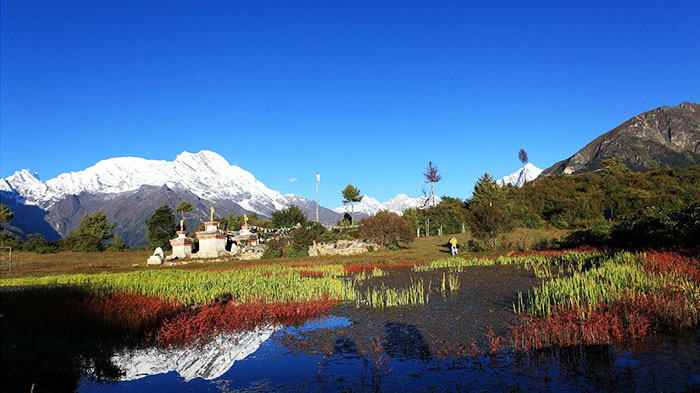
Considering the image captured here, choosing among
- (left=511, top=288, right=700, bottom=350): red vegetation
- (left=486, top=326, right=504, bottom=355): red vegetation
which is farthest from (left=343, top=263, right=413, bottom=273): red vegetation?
(left=486, top=326, right=504, bottom=355): red vegetation

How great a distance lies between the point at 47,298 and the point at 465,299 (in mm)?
13021

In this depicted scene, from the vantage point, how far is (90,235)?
61.2 metres

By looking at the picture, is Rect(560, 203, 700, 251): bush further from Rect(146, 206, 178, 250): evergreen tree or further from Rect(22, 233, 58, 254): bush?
Rect(22, 233, 58, 254): bush

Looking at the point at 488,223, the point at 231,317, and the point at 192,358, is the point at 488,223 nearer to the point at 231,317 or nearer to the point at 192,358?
the point at 231,317

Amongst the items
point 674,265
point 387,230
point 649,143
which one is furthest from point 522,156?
point 674,265

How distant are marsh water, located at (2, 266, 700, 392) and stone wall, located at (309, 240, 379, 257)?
2966 cm

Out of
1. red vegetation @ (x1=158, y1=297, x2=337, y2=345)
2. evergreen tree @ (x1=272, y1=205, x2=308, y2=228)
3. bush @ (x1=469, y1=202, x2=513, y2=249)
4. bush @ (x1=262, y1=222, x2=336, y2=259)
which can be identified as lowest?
red vegetation @ (x1=158, y1=297, x2=337, y2=345)

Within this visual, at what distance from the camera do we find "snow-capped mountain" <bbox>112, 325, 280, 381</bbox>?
7.07m

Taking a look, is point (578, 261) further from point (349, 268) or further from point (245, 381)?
point (245, 381)

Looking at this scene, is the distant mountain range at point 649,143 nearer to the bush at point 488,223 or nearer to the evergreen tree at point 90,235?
the bush at point 488,223

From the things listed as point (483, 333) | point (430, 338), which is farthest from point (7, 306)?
point (483, 333)

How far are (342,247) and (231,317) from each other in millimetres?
30076

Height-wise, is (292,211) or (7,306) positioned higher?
(292,211)

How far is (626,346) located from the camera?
272 inches
